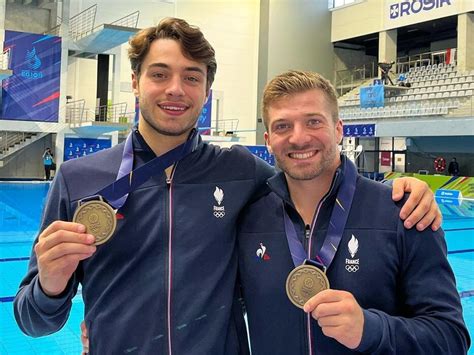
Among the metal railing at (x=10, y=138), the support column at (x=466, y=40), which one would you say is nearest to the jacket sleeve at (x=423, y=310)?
the metal railing at (x=10, y=138)

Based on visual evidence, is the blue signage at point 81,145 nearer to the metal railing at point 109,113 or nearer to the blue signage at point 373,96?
the metal railing at point 109,113

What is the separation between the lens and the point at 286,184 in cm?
164

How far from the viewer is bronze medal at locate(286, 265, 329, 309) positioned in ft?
4.44

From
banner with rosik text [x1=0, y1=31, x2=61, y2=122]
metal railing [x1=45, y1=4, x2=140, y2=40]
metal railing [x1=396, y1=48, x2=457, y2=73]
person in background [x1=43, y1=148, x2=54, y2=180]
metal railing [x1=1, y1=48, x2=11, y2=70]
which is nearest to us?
metal railing [x1=1, y1=48, x2=11, y2=70]

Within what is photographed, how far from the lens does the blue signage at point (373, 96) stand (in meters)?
20.8

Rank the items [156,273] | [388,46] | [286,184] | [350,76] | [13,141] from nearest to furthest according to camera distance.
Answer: [156,273]
[286,184]
[13,141]
[388,46]
[350,76]

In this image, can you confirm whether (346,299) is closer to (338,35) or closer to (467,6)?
(467,6)

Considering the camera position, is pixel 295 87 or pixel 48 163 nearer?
pixel 295 87

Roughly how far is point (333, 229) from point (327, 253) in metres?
0.08

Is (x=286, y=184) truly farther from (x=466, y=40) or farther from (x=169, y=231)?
(x=466, y=40)

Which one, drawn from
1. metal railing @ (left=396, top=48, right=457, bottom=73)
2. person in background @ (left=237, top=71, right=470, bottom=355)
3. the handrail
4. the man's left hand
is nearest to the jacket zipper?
person in background @ (left=237, top=71, right=470, bottom=355)

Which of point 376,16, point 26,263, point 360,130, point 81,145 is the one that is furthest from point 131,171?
point 376,16

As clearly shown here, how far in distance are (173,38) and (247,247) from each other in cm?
71

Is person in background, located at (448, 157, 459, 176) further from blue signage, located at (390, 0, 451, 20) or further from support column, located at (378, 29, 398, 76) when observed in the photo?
blue signage, located at (390, 0, 451, 20)
